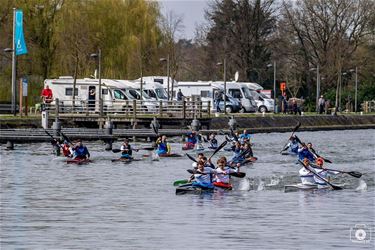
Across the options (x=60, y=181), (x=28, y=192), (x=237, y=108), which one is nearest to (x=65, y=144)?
(x=60, y=181)

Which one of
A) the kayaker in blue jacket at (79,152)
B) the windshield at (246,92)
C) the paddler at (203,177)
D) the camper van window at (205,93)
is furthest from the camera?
the windshield at (246,92)

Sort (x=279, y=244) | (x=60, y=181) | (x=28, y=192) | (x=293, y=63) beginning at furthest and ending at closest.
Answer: (x=293, y=63)
(x=60, y=181)
(x=28, y=192)
(x=279, y=244)

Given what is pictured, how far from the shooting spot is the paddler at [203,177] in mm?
45219

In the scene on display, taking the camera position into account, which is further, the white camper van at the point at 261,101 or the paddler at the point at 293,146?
the white camper van at the point at 261,101

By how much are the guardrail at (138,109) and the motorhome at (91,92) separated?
0.21m

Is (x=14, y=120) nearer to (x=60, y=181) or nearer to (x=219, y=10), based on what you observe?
(x=60, y=181)

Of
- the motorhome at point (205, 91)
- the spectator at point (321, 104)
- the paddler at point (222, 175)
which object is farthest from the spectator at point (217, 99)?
the paddler at point (222, 175)

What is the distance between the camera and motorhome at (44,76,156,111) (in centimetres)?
8725

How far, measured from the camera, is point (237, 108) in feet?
341

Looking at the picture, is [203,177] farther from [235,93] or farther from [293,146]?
[235,93]

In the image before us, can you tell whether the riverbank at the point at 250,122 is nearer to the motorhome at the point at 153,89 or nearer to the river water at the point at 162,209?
the motorhome at the point at 153,89

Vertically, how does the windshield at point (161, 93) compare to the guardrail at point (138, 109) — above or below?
above

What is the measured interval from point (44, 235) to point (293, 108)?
240 feet

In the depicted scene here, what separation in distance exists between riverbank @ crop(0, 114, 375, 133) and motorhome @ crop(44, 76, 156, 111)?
90.2 inches
